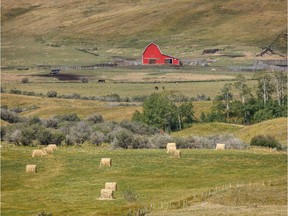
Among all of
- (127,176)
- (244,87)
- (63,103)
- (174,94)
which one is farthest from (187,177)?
(63,103)

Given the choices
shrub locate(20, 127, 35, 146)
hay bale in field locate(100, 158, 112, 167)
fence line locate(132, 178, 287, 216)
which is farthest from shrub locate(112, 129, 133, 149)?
fence line locate(132, 178, 287, 216)

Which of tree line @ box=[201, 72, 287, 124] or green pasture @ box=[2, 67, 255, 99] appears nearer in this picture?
tree line @ box=[201, 72, 287, 124]

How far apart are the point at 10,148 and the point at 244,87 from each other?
44.3 m

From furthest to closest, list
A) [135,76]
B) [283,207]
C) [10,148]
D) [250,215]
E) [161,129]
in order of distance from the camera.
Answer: [135,76] → [161,129] → [10,148] → [283,207] → [250,215]

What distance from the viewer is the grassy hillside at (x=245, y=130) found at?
308 ft

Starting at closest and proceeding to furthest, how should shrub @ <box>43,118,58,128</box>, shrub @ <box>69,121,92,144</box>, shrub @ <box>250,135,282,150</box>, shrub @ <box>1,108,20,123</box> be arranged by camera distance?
shrub @ <box>250,135,282,150</box>
shrub @ <box>69,121,92,144</box>
shrub @ <box>43,118,58,128</box>
shrub @ <box>1,108,20,123</box>

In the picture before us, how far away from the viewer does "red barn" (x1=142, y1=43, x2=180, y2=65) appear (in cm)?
19100

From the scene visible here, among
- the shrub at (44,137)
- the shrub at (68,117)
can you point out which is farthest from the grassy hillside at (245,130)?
the shrub at (44,137)

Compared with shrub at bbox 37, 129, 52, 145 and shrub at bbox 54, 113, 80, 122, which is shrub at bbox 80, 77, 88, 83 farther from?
shrub at bbox 37, 129, 52, 145

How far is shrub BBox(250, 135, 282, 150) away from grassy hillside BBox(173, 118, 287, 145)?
149 inches

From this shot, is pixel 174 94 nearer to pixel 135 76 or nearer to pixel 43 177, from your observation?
pixel 135 76

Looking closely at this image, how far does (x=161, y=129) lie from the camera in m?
107

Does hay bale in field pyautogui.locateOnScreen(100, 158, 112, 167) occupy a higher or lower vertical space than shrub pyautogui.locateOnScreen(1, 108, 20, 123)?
lower

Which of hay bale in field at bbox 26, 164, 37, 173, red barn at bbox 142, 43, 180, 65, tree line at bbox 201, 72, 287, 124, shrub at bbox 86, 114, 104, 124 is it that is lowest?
hay bale in field at bbox 26, 164, 37, 173
